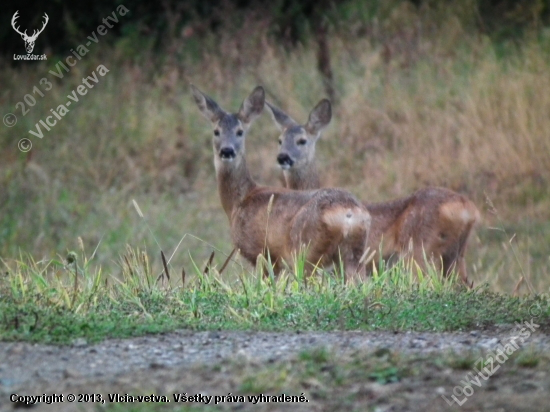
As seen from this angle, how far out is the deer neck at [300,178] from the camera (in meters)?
10.5

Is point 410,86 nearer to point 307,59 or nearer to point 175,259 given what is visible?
point 307,59

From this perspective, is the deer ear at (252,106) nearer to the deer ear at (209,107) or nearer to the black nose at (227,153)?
the deer ear at (209,107)

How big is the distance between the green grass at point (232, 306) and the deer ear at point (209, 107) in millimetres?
3693

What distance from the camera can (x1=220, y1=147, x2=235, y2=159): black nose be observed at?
9.66m

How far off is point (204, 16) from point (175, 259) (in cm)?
618

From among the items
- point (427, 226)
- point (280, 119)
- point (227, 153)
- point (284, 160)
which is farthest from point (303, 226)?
point (280, 119)

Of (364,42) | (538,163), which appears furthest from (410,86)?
(538,163)

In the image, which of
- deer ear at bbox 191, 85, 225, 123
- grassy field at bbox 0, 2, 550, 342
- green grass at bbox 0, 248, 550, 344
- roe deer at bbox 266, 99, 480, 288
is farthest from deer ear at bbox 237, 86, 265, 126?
green grass at bbox 0, 248, 550, 344

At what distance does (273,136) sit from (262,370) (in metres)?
10.4

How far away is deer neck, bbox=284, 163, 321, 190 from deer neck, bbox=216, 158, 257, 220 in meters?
0.85

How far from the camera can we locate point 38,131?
1467cm

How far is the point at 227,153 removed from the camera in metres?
9.66

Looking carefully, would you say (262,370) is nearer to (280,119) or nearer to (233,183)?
(233,183)

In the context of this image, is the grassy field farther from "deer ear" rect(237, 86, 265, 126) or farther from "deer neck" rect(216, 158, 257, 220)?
"deer ear" rect(237, 86, 265, 126)
